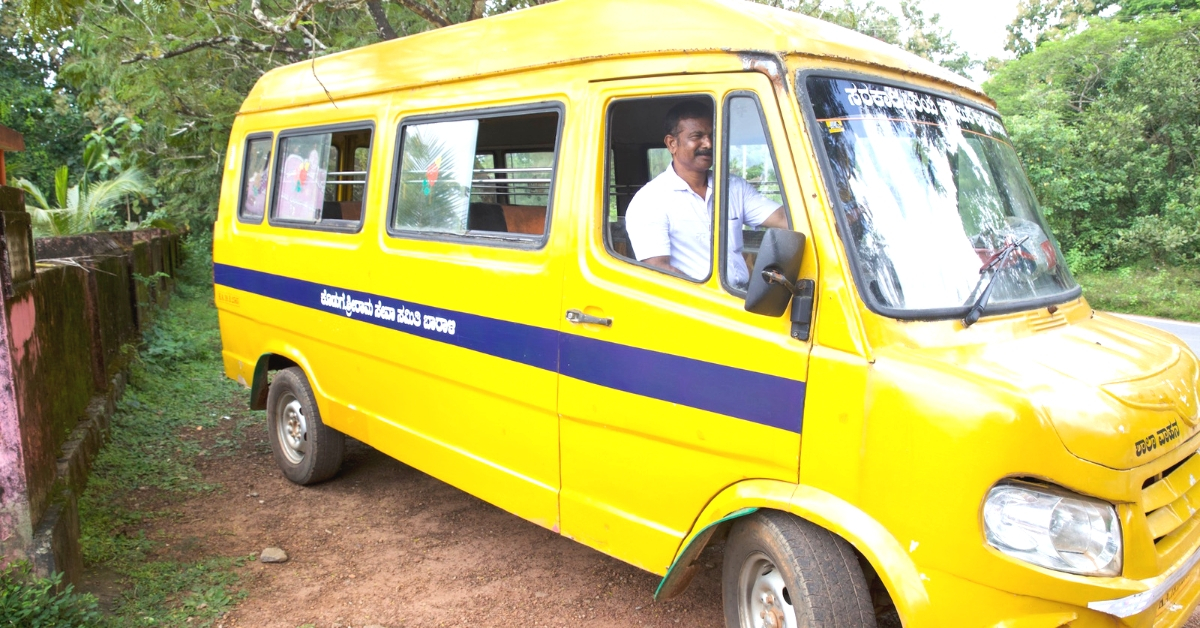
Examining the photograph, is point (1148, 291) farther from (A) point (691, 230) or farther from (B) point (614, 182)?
(A) point (691, 230)

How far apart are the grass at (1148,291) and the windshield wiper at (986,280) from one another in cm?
1083

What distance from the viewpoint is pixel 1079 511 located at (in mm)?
2311

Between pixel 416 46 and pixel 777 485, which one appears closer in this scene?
pixel 777 485

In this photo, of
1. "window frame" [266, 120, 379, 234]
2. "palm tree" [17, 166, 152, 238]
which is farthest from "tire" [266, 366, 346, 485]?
"palm tree" [17, 166, 152, 238]

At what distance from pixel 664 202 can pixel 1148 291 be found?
13.1m

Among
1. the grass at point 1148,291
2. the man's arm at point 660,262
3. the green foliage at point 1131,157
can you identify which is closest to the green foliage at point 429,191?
the man's arm at point 660,262

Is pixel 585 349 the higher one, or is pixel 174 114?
pixel 174 114

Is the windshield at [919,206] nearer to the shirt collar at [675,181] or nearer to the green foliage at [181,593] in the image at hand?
the shirt collar at [675,181]

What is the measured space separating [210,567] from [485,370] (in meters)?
1.76

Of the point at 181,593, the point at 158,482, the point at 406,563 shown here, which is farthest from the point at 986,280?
the point at 158,482

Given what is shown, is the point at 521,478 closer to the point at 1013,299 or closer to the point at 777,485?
the point at 777,485

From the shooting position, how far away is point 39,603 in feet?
10.6

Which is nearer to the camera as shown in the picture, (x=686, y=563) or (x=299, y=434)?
(x=686, y=563)

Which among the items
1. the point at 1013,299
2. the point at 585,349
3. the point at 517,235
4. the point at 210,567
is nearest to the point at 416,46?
the point at 517,235
